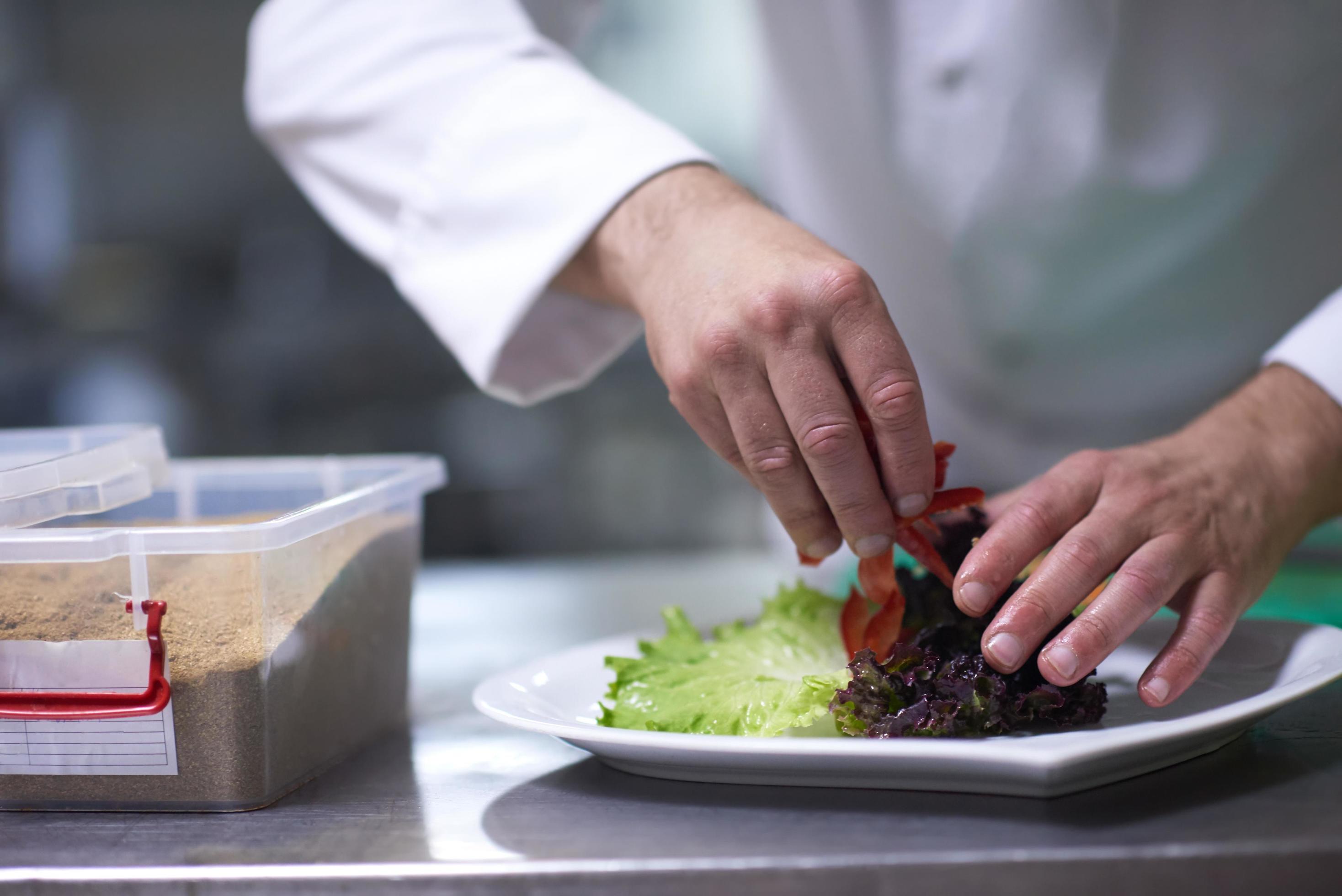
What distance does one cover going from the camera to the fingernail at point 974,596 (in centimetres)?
61

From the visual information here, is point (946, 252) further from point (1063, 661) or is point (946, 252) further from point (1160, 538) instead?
point (1063, 661)

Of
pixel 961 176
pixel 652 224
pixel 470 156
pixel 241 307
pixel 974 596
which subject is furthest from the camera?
pixel 241 307

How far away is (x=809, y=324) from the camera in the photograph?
1.94 feet

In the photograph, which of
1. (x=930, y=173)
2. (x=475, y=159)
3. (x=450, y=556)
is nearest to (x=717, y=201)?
(x=475, y=159)

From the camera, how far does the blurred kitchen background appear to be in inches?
112

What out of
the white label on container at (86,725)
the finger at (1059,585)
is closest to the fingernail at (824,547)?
the finger at (1059,585)

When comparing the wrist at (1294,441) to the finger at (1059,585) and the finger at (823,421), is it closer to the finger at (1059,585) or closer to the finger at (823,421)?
the finger at (1059,585)

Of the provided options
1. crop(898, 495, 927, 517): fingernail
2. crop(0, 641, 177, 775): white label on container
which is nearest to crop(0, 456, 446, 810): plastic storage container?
crop(0, 641, 177, 775): white label on container

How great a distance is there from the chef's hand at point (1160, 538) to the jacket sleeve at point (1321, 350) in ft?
0.12

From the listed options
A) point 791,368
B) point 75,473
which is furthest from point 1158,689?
point 75,473

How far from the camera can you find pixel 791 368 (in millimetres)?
595

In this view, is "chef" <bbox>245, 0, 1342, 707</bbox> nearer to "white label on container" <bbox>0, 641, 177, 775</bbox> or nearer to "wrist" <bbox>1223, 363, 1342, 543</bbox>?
"wrist" <bbox>1223, 363, 1342, 543</bbox>

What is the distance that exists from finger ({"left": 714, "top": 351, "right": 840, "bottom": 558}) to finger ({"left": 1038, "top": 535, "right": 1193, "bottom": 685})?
0.54 feet

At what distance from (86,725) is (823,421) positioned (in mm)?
453
